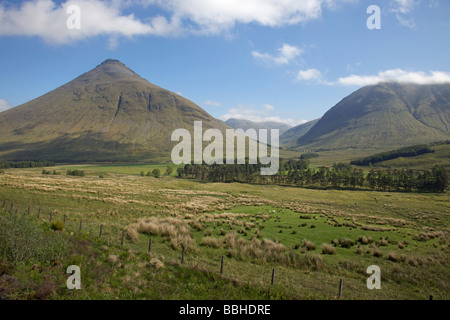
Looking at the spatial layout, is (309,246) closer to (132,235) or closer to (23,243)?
(132,235)

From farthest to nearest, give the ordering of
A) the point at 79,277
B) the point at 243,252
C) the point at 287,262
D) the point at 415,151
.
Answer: the point at 415,151 → the point at 243,252 → the point at 287,262 → the point at 79,277

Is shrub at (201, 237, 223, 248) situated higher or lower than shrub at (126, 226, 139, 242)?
lower

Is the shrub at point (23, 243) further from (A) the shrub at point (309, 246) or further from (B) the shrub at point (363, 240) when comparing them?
(B) the shrub at point (363, 240)

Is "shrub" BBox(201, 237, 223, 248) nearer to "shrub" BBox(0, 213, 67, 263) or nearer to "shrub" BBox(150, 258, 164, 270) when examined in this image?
"shrub" BBox(150, 258, 164, 270)

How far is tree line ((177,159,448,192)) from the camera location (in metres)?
95.3

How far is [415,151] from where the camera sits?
7756 inches

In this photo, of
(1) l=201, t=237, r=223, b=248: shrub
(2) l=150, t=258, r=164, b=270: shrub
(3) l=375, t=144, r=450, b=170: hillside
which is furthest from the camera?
(3) l=375, t=144, r=450, b=170: hillside

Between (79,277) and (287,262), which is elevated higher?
(79,277)

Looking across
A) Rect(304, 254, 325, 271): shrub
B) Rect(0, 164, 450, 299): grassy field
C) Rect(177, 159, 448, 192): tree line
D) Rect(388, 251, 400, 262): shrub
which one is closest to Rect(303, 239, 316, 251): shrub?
Rect(0, 164, 450, 299): grassy field

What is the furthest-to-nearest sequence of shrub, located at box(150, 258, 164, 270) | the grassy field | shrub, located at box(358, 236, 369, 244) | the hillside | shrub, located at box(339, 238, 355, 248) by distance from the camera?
the hillside → shrub, located at box(358, 236, 369, 244) → shrub, located at box(339, 238, 355, 248) → shrub, located at box(150, 258, 164, 270) → the grassy field

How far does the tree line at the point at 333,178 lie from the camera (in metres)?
95.3
